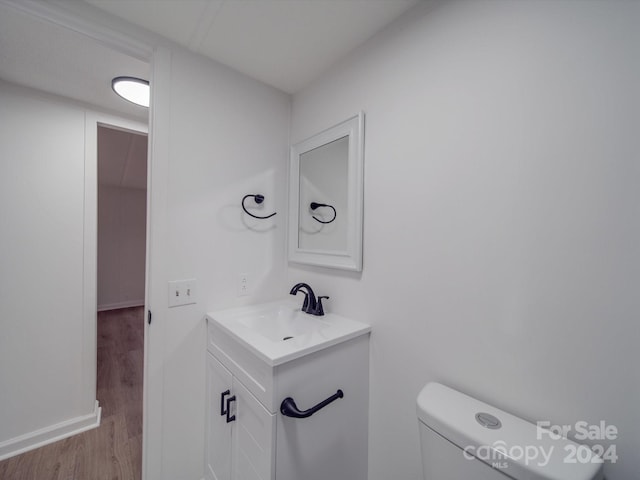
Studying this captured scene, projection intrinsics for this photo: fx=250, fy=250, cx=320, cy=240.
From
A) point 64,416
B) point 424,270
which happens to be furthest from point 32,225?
point 424,270

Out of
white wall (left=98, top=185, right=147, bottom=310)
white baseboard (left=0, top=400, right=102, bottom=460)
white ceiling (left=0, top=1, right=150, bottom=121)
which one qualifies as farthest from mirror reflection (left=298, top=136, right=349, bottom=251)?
white wall (left=98, top=185, right=147, bottom=310)

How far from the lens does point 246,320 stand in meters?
1.34

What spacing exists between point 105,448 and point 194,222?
1666mm

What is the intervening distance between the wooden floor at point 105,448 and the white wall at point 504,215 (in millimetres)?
1560

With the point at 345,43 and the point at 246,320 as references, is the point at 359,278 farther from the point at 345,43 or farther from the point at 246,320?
the point at 345,43

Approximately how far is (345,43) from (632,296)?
4.67ft

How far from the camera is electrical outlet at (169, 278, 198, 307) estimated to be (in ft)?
4.05

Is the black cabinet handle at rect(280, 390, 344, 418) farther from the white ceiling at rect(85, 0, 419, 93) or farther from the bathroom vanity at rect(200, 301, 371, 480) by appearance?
the white ceiling at rect(85, 0, 419, 93)

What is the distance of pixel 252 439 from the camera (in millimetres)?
988

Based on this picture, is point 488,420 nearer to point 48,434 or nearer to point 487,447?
point 487,447

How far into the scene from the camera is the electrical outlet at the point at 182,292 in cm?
124

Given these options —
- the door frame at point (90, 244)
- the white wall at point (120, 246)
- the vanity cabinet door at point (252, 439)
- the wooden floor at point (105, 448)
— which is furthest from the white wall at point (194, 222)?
the white wall at point (120, 246)

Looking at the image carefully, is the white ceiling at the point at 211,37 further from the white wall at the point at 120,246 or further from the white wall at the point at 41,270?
the white wall at the point at 120,246

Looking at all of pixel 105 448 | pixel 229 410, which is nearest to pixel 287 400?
pixel 229 410
